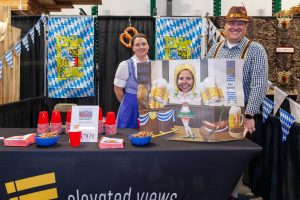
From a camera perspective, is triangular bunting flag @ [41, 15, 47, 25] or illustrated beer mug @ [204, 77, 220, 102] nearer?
illustrated beer mug @ [204, 77, 220, 102]

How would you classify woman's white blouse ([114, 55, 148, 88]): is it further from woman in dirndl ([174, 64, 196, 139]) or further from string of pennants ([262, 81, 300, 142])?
string of pennants ([262, 81, 300, 142])

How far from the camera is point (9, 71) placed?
14.0ft

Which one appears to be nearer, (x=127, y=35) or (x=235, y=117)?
(x=235, y=117)

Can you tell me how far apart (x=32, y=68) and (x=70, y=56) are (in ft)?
2.36

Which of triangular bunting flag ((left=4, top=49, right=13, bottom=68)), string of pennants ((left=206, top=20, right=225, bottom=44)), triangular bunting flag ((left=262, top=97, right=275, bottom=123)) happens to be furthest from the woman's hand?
string of pennants ((left=206, top=20, right=225, bottom=44))

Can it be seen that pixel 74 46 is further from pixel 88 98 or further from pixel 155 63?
pixel 155 63

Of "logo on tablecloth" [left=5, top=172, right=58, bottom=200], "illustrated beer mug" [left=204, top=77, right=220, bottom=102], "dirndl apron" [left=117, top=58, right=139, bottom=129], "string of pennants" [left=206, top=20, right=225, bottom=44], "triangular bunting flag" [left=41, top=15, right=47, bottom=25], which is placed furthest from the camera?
"triangular bunting flag" [left=41, top=15, right=47, bottom=25]

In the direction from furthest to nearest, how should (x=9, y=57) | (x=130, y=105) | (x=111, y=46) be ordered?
(x=111, y=46) → (x=9, y=57) → (x=130, y=105)

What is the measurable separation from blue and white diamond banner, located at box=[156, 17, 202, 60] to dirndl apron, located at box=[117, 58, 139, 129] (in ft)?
7.27

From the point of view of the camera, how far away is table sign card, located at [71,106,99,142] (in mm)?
1974

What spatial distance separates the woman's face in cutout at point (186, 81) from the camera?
198cm

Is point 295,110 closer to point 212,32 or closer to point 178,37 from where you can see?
point 212,32

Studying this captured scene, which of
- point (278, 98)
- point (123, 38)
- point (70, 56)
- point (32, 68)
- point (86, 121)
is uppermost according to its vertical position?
point (123, 38)

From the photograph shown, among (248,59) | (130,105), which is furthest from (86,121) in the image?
(248,59)
